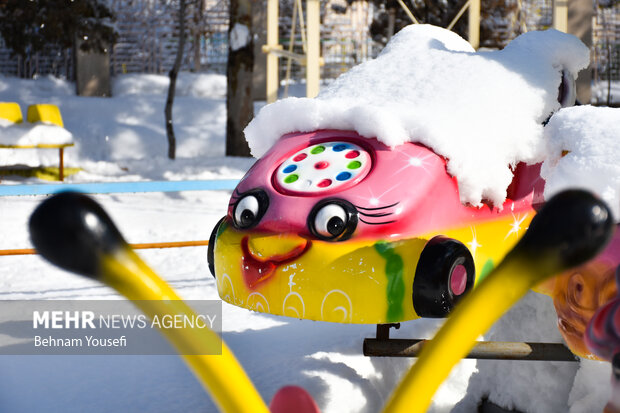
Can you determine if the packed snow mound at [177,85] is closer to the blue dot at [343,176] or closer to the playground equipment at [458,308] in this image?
the blue dot at [343,176]

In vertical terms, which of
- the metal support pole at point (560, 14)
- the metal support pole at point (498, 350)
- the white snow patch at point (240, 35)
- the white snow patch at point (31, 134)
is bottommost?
the white snow patch at point (31, 134)

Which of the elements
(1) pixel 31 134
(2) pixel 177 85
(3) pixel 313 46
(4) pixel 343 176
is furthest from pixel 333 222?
(2) pixel 177 85

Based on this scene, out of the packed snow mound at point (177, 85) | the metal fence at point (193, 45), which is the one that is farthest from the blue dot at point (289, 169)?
the packed snow mound at point (177, 85)

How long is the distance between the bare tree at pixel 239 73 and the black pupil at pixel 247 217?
26.5ft

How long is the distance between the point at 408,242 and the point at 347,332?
5.60 feet

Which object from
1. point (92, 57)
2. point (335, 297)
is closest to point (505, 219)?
point (335, 297)

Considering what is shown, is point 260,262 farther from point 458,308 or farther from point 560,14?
point 560,14

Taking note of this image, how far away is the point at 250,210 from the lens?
2113mm

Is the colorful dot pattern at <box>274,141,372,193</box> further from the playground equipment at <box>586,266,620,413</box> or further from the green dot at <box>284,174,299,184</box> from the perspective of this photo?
the playground equipment at <box>586,266,620,413</box>

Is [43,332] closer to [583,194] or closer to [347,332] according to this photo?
[347,332]

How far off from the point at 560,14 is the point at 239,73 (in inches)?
237

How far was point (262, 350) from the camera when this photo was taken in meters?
3.38

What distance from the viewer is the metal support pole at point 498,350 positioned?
7.74ft

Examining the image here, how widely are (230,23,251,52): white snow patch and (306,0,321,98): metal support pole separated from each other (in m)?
3.84
